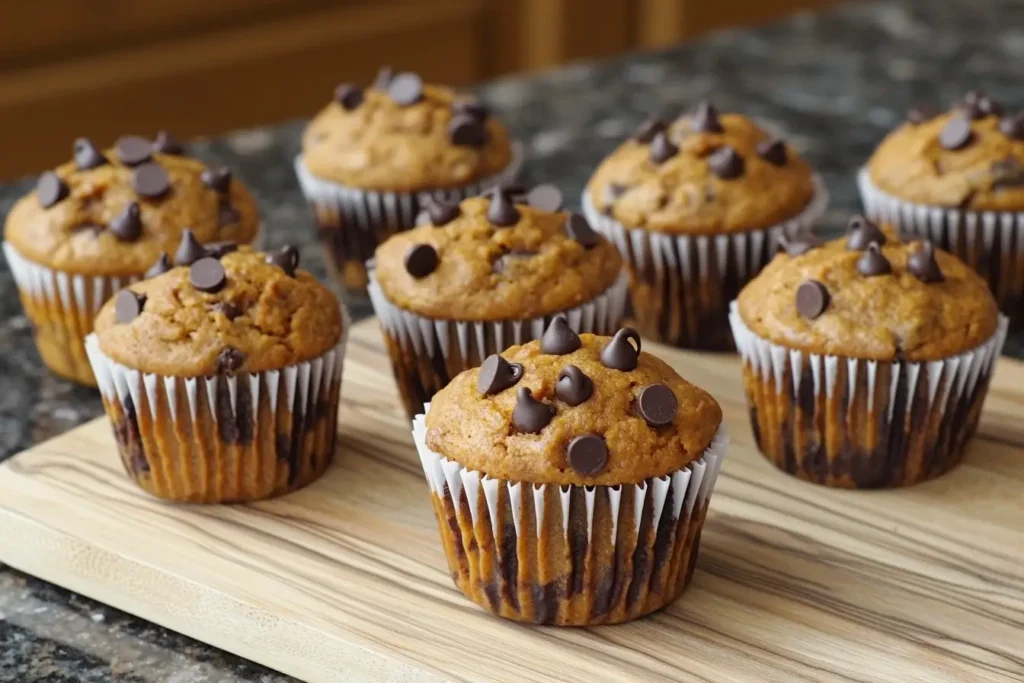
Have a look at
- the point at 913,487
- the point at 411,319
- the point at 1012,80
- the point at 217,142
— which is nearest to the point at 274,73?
the point at 217,142

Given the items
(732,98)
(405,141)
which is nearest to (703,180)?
(405,141)

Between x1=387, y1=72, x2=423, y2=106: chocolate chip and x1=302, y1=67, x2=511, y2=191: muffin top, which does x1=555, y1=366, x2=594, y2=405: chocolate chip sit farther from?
x1=387, y1=72, x2=423, y2=106: chocolate chip

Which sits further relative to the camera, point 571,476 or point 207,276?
point 207,276

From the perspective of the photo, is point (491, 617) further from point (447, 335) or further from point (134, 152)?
point (134, 152)

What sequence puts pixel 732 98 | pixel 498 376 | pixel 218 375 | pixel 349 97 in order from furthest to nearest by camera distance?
1. pixel 732 98
2. pixel 349 97
3. pixel 218 375
4. pixel 498 376

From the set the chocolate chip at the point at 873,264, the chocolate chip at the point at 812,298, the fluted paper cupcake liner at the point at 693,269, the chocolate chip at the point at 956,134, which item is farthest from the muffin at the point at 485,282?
the chocolate chip at the point at 956,134

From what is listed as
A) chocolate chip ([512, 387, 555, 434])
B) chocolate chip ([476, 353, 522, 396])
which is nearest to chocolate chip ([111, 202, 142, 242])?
chocolate chip ([476, 353, 522, 396])

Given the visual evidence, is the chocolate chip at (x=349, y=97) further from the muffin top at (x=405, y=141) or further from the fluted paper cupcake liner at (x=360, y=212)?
the fluted paper cupcake liner at (x=360, y=212)

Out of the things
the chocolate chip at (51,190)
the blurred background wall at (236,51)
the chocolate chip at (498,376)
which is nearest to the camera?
the chocolate chip at (498,376)
